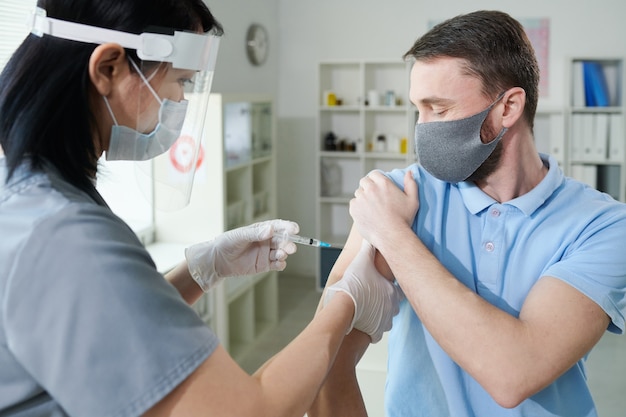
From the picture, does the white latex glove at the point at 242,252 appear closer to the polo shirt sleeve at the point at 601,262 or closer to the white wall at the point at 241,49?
the polo shirt sleeve at the point at 601,262

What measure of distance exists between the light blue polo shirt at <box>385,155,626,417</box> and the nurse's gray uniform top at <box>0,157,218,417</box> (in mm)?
630

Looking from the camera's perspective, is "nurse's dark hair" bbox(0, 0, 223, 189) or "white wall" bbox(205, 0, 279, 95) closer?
"nurse's dark hair" bbox(0, 0, 223, 189)

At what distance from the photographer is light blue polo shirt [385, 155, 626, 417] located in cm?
121

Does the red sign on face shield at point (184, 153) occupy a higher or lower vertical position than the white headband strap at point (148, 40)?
lower

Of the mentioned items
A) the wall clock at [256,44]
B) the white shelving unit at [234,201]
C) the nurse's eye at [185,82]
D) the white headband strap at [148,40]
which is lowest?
the white shelving unit at [234,201]

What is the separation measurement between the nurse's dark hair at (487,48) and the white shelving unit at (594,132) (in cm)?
388

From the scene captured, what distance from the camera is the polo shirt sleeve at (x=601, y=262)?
1155 millimetres

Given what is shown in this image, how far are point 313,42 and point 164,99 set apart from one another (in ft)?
16.0

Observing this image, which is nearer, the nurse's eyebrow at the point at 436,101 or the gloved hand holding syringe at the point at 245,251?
the nurse's eyebrow at the point at 436,101

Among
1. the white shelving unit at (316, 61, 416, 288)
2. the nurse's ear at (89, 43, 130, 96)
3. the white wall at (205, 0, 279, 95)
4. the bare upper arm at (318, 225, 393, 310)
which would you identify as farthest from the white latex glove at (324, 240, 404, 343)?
the white shelving unit at (316, 61, 416, 288)

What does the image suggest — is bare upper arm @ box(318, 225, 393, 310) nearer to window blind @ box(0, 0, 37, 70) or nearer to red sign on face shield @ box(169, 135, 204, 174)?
red sign on face shield @ box(169, 135, 204, 174)

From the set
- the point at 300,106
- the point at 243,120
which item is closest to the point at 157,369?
the point at 243,120

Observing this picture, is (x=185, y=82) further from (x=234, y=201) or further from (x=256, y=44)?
(x=256, y=44)

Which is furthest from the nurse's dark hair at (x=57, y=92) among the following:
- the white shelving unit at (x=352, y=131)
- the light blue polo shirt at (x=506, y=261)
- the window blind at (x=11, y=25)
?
the white shelving unit at (x=352, y=131)
